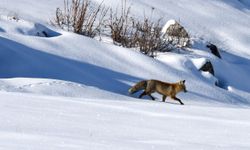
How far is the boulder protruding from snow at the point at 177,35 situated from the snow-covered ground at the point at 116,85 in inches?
10.6

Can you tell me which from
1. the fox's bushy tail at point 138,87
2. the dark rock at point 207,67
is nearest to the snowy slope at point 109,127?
the fox's bushy tail at point 138,87

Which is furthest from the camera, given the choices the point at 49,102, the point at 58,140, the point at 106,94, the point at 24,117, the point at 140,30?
the point at 140,30

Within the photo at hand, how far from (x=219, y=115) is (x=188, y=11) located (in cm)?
925

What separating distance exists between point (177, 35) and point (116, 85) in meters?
3.81

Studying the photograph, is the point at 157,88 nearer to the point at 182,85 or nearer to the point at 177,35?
the point at 182,85

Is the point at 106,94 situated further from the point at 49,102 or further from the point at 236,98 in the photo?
the point at 236,98

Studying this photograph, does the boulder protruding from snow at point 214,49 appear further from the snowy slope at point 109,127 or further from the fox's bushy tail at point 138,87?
the snowy slope at point 109,127

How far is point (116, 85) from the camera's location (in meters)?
8.46

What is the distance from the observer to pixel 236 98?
980 cm

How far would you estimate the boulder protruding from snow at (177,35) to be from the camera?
11797 millimetres

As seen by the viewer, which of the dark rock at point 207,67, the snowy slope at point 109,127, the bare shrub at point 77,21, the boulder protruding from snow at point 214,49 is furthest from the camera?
the boulder protruding from snow at point 214,49

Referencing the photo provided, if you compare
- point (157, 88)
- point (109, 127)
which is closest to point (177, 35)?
point (157, 88)

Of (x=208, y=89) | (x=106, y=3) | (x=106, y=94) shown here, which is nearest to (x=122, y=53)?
(x=208, y=89)

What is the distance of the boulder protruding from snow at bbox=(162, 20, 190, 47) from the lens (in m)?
11.8
